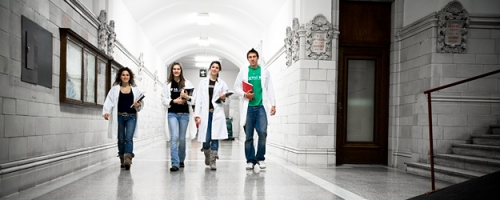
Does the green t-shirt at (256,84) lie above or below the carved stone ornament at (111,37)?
below

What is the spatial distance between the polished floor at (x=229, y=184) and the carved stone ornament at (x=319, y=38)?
2.21m

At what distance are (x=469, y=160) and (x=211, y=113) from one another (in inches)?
145

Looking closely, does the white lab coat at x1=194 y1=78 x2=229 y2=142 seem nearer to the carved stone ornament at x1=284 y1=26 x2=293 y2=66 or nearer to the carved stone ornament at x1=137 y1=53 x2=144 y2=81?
the carved stone ornament at x1=284 y1=26 x2=293 y2=66

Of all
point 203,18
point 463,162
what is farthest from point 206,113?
point 203,18

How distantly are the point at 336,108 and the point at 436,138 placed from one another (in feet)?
8.19

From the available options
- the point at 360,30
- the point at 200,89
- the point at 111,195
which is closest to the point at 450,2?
the point at 360,30

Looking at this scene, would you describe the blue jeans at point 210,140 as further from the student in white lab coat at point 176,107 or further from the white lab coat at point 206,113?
the student in white lab coat at point 176,107

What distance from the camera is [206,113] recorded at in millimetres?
6828

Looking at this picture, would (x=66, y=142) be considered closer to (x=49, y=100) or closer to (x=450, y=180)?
(x=49, y=100)

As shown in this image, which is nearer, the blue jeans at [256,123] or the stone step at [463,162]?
the stone step at [463,162]

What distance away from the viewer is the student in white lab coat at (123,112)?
22.1 feet

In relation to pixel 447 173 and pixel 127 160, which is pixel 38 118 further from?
pixel 447 173

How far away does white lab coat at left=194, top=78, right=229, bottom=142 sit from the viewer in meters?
6.70

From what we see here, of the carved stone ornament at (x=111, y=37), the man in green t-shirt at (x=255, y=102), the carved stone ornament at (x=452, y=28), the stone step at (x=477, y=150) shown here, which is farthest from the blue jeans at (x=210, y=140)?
the carved stone ornament at (x=452, y=28)
